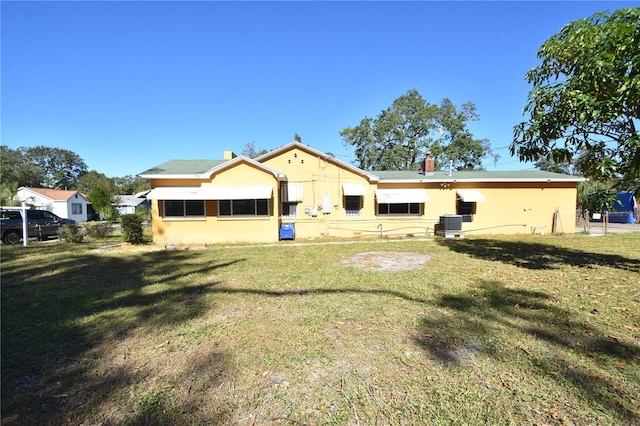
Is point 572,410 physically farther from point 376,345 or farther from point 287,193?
point 287,193

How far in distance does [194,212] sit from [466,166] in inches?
1298

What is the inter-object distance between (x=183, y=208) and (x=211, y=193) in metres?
1.94

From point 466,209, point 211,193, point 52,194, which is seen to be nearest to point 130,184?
point 52,194

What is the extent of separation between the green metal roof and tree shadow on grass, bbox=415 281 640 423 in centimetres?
1373

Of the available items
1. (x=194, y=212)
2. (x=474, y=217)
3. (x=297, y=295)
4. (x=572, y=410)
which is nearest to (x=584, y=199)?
(x=572, y=410)

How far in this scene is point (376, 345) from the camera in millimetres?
4004

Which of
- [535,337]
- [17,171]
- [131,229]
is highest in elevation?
[17,171]

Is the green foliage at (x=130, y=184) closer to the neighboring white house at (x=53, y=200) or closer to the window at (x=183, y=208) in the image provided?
the neighboring white house at (x=53, y=200)

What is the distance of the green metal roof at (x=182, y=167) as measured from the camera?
585 inches

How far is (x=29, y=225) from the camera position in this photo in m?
15.9

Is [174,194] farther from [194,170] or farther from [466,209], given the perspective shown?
[466,209]

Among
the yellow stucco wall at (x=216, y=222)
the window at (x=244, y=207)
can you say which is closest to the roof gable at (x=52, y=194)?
the yellow stucco wall at (x=216, y=222)

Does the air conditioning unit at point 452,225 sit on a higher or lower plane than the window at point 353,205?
lower

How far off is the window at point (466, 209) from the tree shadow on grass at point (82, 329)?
45.5ft
